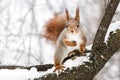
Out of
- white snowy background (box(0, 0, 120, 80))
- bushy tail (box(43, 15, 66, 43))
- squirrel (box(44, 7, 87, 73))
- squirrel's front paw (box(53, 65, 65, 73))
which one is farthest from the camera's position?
white snowy background (box(0, 0, 120, 80))

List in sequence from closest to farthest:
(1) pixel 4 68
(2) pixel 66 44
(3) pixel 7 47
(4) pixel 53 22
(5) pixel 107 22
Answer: (5) pixel 107 22 → (2) pixel 66 44 → (1) pixel 4 68 → (4) pixel 53 22 → (3) pixel 7 47

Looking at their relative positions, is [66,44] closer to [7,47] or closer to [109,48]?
[109,48]

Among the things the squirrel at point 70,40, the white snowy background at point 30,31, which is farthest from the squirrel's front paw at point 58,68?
the white snowy background at point 30,31

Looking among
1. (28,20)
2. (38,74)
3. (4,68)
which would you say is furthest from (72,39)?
(28,20)

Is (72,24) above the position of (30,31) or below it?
below

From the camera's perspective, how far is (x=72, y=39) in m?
2.21

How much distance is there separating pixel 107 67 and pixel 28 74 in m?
2.87

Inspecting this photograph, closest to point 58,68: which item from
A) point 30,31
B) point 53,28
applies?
point 53,28

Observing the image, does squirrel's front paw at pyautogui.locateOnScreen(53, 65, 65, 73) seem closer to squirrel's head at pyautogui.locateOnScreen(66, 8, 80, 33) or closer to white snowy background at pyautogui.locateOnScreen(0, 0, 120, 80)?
squirrel's head at pyautogui.locateOnScreen(66, 8, 80, 33)

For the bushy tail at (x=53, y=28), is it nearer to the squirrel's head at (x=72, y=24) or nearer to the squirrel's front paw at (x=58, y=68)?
the squirrel's head at (x=72, y=24)

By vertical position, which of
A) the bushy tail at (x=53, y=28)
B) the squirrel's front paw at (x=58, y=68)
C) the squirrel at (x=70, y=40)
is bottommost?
the squirrel's front paw at (x=58, y=68)

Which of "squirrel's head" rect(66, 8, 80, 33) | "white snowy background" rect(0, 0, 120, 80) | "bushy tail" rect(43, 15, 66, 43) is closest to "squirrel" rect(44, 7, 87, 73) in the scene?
"squirrel's head" rect(66, 8, 80, 33)

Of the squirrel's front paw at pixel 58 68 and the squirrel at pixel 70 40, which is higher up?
the squirrel at pixel 70 40

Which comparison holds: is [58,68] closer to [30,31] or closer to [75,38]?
[75,38]
